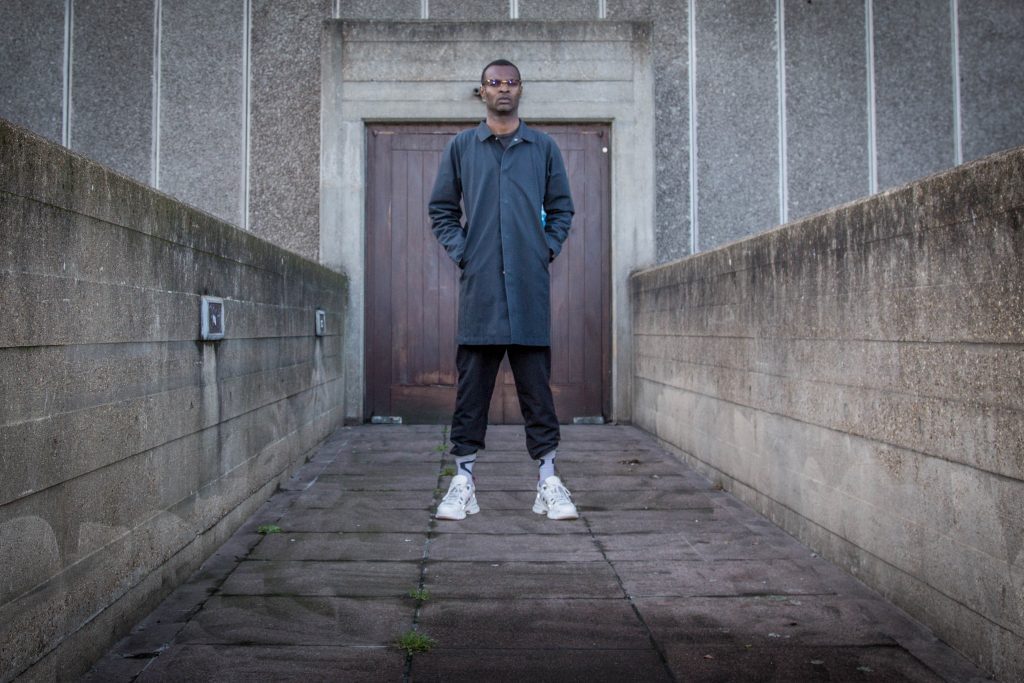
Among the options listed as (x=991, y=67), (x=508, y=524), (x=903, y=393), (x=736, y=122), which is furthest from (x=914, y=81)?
(x=508, y=524)

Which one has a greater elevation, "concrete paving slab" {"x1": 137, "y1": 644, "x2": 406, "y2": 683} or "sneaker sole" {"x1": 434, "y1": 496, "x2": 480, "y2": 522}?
"sneaker sole" {"x1": 434, "y1": 496, "x2": 480, "y2": 522}

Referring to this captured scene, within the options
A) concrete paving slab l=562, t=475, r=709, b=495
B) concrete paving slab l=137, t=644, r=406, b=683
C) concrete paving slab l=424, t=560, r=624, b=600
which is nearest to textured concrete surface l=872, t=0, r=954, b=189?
concrete paving slab l=562, t=475, r=709, b=495

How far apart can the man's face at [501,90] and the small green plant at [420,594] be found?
1.89 metres

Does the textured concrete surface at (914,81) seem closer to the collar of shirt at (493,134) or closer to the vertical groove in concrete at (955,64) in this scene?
the vertical groove in concrete at (955,64)

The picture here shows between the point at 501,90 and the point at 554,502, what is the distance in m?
1.64

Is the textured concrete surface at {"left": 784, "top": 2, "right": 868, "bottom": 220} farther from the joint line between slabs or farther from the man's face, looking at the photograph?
the joint line between slabs

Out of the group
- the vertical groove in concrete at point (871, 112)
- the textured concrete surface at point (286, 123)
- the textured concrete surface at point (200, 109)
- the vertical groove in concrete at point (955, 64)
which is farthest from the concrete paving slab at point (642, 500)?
the vertical groove in concrete at point (955, 64)

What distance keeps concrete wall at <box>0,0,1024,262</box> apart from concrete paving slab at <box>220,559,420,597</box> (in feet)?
13.9

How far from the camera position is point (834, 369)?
279 cm

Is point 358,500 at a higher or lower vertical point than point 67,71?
lower

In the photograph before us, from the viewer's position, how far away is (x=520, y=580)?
2576mm

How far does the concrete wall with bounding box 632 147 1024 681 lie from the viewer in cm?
186

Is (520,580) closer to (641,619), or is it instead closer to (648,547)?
(641,619)

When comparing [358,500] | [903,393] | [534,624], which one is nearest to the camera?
[534,624]
